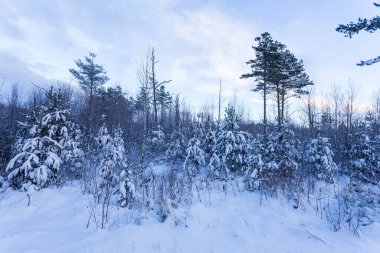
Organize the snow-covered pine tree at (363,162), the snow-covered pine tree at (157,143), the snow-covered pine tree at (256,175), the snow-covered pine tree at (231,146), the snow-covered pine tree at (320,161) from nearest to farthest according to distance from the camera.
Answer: the snow-covered pine tree at (256,175), the snow-covered pine tree at (231,146), the snow-covered pine tree at (320,161), the snow-covered pine tree at (363,162), the snow-covered pine tree at (157,143)

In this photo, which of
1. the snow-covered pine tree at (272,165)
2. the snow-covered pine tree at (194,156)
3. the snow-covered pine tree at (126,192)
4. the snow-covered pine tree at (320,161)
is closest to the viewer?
the snow-covered pine tree at (126,192)

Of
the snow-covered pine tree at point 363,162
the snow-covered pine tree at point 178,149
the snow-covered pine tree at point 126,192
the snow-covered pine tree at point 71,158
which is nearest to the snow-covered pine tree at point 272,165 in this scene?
the snow-covered pine tree at point 126,192

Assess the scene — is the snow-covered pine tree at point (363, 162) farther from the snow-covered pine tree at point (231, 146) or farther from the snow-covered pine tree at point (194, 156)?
the snow-covered pine tree at point (194, 156)

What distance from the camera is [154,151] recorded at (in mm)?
23453

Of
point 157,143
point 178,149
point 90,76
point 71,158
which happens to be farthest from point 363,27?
point 90,76

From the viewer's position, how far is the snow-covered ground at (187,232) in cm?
519

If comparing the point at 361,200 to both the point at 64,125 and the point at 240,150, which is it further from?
the point at 64,125

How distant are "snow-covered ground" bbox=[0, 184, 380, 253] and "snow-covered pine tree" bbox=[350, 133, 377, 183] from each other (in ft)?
30.8

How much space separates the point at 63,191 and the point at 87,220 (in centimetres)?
368

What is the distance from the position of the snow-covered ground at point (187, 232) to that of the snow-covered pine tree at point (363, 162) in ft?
30.8

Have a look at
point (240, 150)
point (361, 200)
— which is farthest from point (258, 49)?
point (361, 200)

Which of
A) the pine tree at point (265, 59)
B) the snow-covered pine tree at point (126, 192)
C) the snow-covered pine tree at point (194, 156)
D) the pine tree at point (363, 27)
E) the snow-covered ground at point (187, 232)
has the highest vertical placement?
the pine tree at point (265, 59)

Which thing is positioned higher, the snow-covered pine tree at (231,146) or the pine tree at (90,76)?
the pine tree at (90,76)

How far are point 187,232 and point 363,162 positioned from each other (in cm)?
1366
